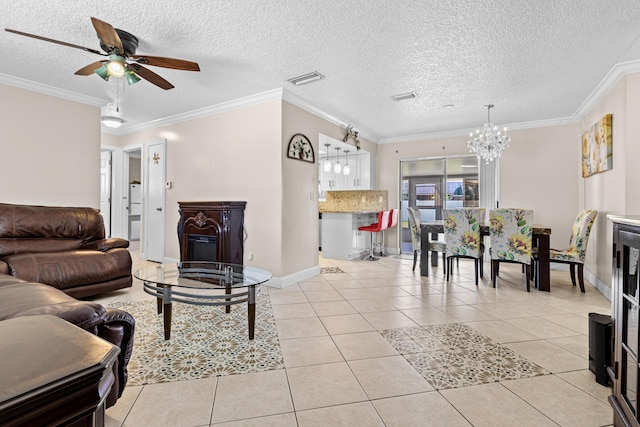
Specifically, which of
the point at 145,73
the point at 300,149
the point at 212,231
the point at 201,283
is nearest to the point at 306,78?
the point at 300,149

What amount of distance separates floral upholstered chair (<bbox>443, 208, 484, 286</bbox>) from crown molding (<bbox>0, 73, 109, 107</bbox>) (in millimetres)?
5026

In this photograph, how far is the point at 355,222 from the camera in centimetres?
600

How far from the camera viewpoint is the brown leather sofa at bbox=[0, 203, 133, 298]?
9.54 ft

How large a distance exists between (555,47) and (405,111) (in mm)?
2062

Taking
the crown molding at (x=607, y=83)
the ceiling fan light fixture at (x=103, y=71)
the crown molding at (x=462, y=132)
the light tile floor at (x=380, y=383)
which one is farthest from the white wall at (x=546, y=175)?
the ceiling fan light fixture at (x=103, y=71)

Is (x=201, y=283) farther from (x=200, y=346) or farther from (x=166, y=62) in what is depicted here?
(x=166, y=62)

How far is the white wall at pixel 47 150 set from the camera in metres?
3.56

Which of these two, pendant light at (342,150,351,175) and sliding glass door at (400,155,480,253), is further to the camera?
pendant light at (342,150,351,175)

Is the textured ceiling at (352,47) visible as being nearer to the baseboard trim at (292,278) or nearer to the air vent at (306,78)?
the air vent at (306,78)

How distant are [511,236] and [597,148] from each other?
5.02 feet

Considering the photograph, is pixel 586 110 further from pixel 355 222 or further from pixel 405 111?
pixel 355 222

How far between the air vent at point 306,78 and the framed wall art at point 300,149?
28.7 inches

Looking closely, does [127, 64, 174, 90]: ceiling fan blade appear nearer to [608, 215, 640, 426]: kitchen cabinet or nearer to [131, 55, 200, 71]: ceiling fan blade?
[131, 55, 200, 71]: ceiling fan blade

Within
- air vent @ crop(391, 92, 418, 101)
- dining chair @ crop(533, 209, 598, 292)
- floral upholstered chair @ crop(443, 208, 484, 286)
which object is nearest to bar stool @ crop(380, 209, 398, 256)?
floral upholstered chair @ crop(443, 208, 484, 286)
